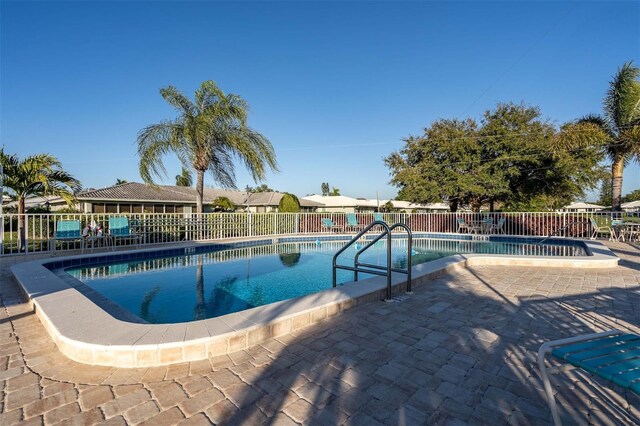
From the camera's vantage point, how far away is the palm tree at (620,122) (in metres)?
12.8

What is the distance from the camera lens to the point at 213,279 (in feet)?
21.2

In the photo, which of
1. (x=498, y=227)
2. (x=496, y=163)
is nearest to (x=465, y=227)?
(x=498, y=227)

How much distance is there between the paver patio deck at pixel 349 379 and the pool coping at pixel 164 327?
92mm

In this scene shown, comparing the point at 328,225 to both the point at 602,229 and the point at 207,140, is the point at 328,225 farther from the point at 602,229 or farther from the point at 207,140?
the point at 602,229

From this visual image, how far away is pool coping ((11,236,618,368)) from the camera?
241cm

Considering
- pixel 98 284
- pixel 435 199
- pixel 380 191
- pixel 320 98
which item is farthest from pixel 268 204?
pixel 98 284

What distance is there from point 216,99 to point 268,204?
18734 mm

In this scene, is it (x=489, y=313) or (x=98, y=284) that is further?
(x=98, y=284)

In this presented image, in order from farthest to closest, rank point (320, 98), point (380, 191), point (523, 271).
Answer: point (380, 191) → point (320, 98) → point (523, 271)

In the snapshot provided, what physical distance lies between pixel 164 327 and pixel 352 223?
14.5 meters

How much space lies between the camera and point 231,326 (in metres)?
2.76

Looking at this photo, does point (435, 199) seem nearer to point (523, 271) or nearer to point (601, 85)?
point (601, 85)

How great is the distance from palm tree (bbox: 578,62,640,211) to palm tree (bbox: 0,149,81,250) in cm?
2157

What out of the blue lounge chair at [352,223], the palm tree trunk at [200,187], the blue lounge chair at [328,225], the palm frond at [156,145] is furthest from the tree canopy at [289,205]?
the palm frond at [156,145]
